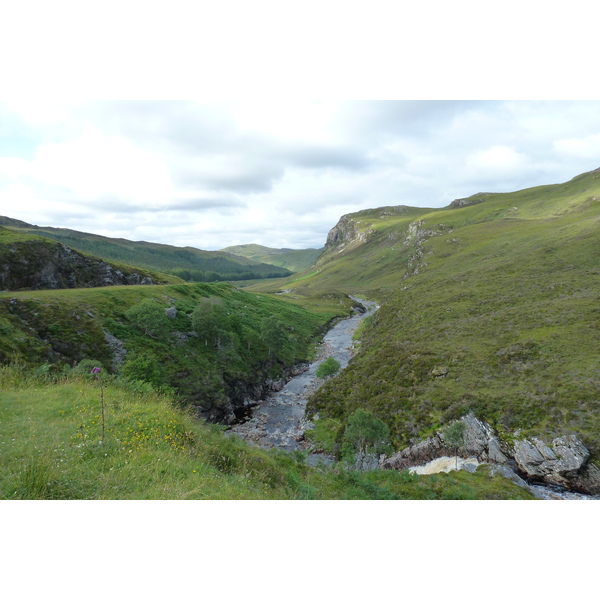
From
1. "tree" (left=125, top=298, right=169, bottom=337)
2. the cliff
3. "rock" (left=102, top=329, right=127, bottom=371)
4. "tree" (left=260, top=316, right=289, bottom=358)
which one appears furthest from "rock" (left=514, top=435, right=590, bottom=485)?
the cliff

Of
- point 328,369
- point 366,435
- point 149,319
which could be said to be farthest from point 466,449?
point 149,319

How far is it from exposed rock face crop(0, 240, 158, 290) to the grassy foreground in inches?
1829

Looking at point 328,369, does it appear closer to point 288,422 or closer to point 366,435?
point 288,422

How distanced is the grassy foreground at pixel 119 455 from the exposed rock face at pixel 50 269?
4646cm

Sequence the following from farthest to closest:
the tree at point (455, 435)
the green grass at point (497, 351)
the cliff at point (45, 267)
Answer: the cliff at point (45, 267)
the green grass at point (497, 351)
the tree at point (455, 435)

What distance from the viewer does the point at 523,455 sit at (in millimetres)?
19781

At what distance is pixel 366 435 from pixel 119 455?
21.0 metres

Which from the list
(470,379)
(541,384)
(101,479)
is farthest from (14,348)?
(541,384)

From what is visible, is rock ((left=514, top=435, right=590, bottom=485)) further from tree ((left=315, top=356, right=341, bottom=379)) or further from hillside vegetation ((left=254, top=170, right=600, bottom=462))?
tree ((left=315, top=356, right=341, bottom=379))

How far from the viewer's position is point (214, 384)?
38875 millimetres

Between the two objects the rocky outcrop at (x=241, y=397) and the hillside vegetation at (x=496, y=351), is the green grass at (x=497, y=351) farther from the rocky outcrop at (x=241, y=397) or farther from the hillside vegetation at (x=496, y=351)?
the rocky outcrop at (x=241, y=397)

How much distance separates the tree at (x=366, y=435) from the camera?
79.9ft

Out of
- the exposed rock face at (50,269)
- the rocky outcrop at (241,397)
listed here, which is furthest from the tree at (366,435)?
the exposed rock face at (50,269)

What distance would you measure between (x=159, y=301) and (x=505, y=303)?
55904 mm
